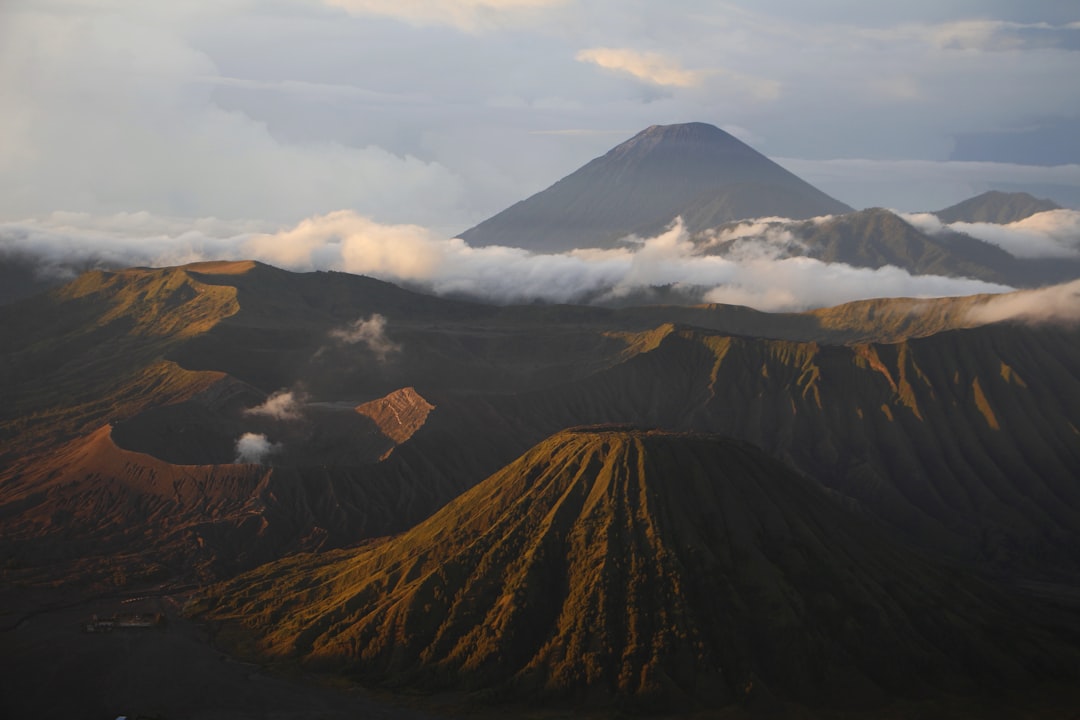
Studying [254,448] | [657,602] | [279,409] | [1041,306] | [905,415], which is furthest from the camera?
[1041,306]

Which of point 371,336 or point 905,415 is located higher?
point 371,336

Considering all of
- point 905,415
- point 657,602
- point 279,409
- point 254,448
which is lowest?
point 657,602

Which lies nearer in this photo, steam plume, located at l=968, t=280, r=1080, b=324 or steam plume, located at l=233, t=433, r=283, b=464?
steam plume, located at l=233, t=433, r=283, b=464

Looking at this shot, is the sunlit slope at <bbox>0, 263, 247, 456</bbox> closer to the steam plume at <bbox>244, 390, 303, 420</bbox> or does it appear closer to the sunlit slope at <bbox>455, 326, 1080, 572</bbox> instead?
the steam plume at <bbox>244, 390, 303, 420</bbox>

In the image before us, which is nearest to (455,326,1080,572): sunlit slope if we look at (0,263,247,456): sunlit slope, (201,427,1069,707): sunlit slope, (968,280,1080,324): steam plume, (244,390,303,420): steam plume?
(968,280,1080,324): steam plume

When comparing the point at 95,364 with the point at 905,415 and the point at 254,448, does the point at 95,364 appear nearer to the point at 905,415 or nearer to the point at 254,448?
the point at 254,448

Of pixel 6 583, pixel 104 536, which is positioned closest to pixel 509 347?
pixel 104 536

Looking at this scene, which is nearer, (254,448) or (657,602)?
(657,602)

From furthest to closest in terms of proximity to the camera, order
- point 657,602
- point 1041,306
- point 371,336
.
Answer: point 371,336 < point 1041,306 < point 657,602

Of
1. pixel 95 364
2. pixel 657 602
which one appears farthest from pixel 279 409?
pixel 657 602
